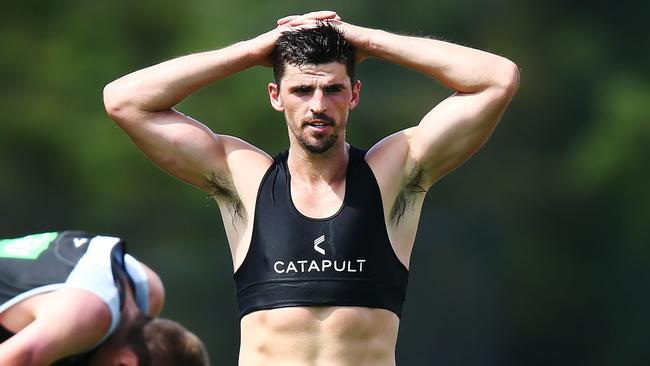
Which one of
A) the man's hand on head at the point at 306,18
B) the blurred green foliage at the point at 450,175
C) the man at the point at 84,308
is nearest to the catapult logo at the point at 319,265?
the man at the point at 84,308

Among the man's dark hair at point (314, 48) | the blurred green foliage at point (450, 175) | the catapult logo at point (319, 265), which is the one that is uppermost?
the man's dark hair at point (314, 48)

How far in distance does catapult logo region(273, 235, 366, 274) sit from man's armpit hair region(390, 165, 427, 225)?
0.85ft

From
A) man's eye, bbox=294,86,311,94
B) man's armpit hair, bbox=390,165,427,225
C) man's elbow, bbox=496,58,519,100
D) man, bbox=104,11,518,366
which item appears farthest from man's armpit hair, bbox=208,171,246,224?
man's elbow, bbox=496,58,519,100

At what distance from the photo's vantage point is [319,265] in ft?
16.0

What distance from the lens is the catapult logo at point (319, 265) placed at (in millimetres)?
4875

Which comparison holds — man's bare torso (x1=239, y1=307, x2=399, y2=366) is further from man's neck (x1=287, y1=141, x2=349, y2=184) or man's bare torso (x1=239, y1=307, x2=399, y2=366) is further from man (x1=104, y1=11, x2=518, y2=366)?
man's neck (x1=287, y1=141, x2=349, y2=184)

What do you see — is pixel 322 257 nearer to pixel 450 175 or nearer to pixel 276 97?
pixel 276 97

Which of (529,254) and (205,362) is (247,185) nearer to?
(205,362)

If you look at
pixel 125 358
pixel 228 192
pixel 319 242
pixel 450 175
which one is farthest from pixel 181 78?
pixel 450 175

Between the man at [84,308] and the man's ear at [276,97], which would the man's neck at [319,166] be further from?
the man at [84,308]

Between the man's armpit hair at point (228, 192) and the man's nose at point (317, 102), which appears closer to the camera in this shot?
the man's nose at point (317, 102)

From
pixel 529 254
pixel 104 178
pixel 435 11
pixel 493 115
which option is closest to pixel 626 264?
pixel 529 254

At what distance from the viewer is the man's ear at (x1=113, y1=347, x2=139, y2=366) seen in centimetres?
515

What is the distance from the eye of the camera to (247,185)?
16.6ft
